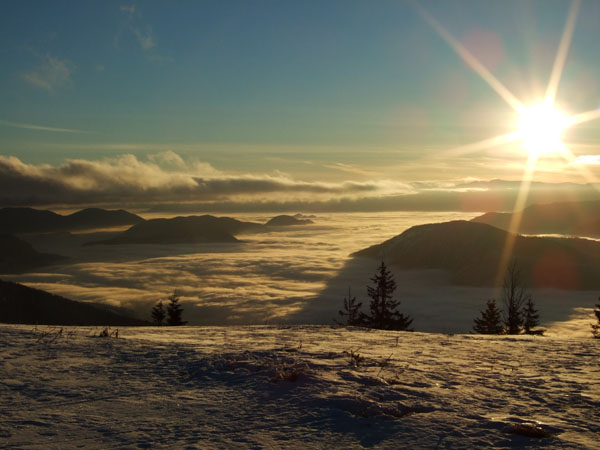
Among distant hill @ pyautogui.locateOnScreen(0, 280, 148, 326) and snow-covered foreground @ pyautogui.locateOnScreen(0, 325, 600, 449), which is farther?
distant hill @ pyautogui.locateOnScreen(0, 280, 148, 326)

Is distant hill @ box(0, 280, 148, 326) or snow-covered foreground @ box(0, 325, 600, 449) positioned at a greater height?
snow-covered foreground @ box(0, 325, 600, 449)

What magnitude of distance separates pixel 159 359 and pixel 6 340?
143 inches

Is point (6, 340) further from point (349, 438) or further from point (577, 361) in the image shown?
point (577, 361)

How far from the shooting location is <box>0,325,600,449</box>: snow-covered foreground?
4984 mm

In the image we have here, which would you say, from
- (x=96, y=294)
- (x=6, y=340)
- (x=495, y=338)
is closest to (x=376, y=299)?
(x=495, y=338)

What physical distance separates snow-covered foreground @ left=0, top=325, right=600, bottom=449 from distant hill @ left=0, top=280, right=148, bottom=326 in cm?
11053

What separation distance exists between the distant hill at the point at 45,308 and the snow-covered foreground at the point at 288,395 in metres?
111

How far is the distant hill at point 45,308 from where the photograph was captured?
112750mm

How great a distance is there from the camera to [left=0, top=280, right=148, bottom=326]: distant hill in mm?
112750

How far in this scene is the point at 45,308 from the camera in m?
120

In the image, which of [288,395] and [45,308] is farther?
[45,308]

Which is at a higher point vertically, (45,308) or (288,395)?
(288,395)

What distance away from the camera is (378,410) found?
5.64 meters

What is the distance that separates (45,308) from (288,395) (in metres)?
133
